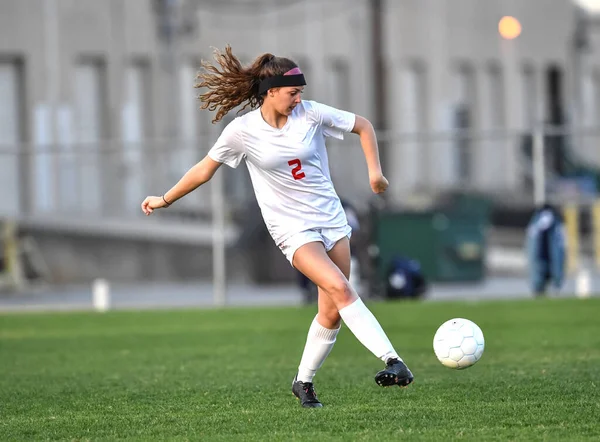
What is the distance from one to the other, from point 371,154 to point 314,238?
62cm

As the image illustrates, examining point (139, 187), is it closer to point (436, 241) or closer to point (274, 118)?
point (436, 241)

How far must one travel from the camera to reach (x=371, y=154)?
8.38 m

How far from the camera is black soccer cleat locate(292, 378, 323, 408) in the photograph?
28.1 ft

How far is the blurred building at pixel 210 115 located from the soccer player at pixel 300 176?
14816mm

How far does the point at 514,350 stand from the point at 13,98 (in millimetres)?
21733

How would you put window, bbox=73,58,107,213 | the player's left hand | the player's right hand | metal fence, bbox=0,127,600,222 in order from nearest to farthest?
1. the player's left hand
2. the player's right hand
3. metal fence, bbox=0,127,600,222
4. window, bbox=73,58,107,213

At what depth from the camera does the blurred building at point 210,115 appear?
2878 cm

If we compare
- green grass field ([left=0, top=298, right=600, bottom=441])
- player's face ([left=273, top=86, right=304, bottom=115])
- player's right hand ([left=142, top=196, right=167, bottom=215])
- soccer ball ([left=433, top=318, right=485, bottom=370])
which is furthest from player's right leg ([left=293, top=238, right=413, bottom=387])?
player's right hand ([left=142, top=196, right=167, bottom=215])

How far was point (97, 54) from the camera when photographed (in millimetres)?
33375

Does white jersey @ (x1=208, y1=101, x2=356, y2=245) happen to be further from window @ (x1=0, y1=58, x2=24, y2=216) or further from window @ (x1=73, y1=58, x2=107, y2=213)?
window @ (x1=73, y1=58, x2=107, y2=213)

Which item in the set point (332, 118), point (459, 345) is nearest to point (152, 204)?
point (332, 118)

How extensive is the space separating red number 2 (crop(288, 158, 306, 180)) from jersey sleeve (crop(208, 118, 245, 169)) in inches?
13.9

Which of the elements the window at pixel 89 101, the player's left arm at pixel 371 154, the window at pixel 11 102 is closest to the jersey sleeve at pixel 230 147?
the player's left arm at pixel 371 154

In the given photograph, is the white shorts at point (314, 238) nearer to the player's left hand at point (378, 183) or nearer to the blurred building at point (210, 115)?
the player's left hand at point (378, 183)
